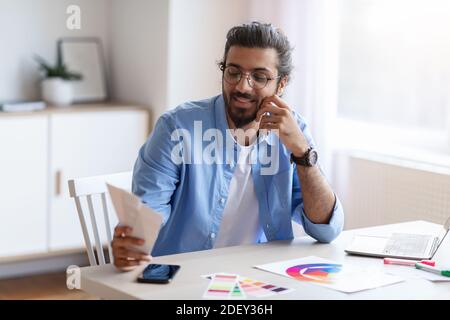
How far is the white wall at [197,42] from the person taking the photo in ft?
13.9

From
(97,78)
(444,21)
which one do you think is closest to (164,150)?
(444,21)

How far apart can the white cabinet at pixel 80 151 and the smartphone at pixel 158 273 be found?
84.7 inches

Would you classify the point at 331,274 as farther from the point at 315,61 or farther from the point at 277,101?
the point at 315,61

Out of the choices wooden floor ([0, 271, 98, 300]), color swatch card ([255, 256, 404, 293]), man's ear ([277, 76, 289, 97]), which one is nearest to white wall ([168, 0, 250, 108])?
wooden floor ([0, 271, 98, 300])

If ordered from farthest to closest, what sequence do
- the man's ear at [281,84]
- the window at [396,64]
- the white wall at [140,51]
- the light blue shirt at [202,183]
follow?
the white wall at [140,51] < the window at [396,64] < the man's ear at [281,84] < the light blue shirt at [202,183]

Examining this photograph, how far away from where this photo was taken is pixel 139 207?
6.36 ft

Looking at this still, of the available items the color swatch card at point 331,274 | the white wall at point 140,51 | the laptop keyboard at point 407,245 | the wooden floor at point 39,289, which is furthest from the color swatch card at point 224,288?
the white wall at point 140,51

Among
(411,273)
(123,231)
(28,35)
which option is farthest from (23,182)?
(411,273)

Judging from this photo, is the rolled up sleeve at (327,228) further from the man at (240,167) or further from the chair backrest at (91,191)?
the chair backrest at (91,191)

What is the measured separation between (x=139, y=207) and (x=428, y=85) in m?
2.33

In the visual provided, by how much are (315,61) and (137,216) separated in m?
2.26

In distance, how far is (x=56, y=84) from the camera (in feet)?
14.1
